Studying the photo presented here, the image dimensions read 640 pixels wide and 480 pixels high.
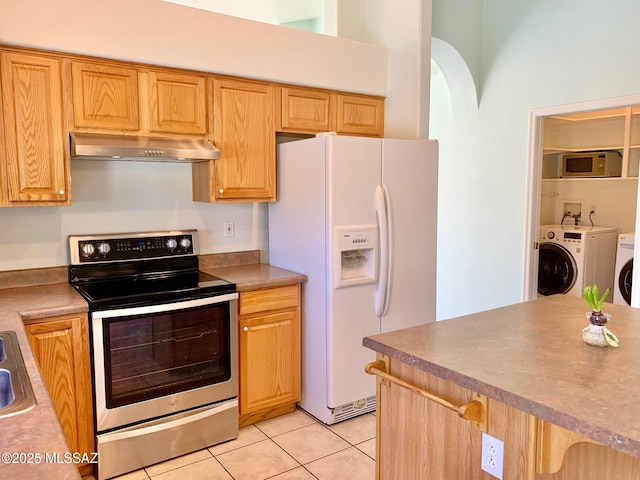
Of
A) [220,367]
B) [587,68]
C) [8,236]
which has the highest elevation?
[587,68]

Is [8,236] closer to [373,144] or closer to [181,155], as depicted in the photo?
[181,155]

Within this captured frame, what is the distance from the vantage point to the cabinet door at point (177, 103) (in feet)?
8.73

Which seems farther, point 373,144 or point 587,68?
point 587,68

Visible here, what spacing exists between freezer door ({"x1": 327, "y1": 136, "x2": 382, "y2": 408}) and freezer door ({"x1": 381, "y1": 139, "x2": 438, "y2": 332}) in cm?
12

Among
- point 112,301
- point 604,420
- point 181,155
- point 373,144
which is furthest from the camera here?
point 373,144

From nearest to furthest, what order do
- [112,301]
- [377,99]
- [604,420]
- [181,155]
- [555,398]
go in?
[604,420] < [555,398] < [112,301] < [181,155] < [377,99]

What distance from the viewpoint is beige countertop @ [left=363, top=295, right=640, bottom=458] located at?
114 cm

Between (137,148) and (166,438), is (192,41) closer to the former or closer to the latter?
→ (137,148)

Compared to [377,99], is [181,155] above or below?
below

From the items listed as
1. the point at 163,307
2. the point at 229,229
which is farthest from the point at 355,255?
the point at 163,307

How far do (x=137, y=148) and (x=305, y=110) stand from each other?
3.70 feet

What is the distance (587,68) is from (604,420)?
323cm

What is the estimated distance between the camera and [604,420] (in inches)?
43.4

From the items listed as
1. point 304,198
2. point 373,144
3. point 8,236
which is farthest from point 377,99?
point 8,236
